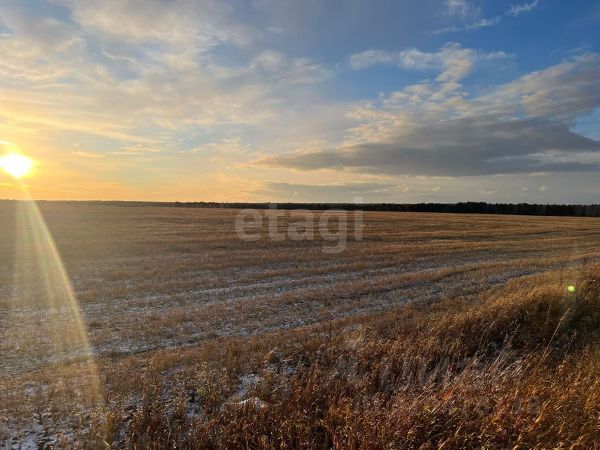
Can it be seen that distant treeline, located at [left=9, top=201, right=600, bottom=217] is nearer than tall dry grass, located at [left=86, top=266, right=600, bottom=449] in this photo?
No

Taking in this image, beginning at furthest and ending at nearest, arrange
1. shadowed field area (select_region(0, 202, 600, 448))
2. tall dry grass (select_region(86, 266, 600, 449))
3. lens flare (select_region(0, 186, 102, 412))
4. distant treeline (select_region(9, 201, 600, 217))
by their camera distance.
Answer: distant treeline (select_region(9, 201, 600, 217)) < lens flare (select_region(0, 186, 102, 412)) < shadowed field area (select_region(0, 202, 600, 448)) < tall dry grass (select_region(86, 266, 600, 449))

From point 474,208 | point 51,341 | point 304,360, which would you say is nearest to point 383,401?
point 304,360

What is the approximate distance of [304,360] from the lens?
7453 millimetres

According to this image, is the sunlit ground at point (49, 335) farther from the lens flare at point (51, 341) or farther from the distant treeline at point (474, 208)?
the distant treeline at point (474, 208)

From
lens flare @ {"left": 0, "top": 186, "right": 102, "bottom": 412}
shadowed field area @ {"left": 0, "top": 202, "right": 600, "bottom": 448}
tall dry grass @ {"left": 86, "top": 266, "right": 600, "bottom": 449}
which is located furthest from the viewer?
lens flare @ {"left": 0, "top": 186, "right": 102, "bottom": 412}

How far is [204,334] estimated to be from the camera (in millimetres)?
9984

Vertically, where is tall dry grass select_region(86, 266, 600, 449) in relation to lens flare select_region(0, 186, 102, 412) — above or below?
above

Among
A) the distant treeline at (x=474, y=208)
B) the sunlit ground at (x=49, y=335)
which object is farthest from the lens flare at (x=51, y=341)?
the distant treeline at (x=474, y=208)

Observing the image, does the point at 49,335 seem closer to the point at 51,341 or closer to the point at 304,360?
the point at 51,341

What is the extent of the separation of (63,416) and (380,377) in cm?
449

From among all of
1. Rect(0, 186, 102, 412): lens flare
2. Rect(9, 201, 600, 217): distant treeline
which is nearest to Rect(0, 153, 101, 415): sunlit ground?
Rect(0, 186, 102, 412): lens flare

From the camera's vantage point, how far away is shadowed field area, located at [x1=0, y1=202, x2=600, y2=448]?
191 inches

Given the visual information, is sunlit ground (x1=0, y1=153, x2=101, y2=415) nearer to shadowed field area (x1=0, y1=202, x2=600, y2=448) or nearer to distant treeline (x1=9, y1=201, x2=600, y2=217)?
shadowed field area (x1=0, y1=202, x2=600, y2=448)

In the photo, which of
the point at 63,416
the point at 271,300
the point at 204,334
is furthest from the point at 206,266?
the point at 63,416
